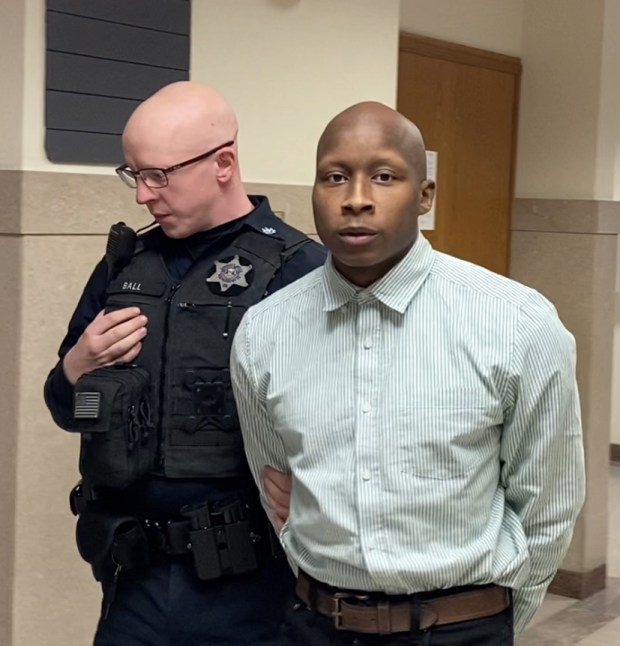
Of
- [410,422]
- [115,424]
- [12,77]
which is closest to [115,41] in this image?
[12,77]

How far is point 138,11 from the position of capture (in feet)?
10.5

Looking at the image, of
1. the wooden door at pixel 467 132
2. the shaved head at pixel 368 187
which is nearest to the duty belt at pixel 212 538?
the shaved head at pixel 368 187

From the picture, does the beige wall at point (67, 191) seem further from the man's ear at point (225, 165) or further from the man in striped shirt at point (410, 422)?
the man in striped shirt at point (410, 422)

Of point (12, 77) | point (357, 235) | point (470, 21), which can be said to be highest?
point (470, 21)

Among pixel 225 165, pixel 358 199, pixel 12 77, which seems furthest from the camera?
pixel 12 77

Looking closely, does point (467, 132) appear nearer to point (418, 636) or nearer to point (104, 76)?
point (104, 76)

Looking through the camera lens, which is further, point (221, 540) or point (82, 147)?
point (82, 147)

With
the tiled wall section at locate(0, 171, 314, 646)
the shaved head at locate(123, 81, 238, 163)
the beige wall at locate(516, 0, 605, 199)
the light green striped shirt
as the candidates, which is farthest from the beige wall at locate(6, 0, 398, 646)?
the beige wall at locate(516, 0, 605, 199)

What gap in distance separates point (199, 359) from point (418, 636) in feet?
2.39

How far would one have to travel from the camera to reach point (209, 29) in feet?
11.1

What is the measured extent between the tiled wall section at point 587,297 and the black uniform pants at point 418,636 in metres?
3.41

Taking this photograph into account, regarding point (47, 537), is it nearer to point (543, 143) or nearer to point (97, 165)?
point (97, 165)

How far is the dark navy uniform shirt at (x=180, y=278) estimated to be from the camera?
229 centimetres

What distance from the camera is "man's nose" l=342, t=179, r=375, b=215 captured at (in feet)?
5.86
